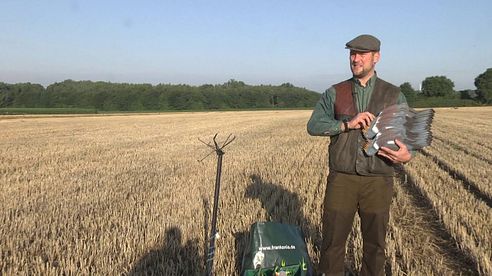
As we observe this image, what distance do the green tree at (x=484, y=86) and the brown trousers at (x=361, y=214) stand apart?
335 feet

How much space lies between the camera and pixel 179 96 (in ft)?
350

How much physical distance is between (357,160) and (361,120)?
1.07ft

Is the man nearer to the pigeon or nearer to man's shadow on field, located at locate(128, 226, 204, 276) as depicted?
the pigeon

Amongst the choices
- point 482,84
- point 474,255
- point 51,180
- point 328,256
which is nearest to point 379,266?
point 328,256

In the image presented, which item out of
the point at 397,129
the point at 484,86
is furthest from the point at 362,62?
the point at 484,86

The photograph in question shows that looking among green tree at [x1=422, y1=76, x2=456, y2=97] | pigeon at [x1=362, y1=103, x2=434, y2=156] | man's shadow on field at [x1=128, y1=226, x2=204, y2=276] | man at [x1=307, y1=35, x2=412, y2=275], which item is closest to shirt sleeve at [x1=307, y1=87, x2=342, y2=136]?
man at [x1=307, y1=35, x2=412, y2=275]

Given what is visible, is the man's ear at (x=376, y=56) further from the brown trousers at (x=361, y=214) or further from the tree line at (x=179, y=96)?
the tree line at (x=179, y=96)

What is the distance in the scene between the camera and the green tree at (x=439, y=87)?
369 ft

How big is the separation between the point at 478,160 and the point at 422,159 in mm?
1374

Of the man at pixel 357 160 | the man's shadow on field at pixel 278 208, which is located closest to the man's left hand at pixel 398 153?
the man at pixel 357 160

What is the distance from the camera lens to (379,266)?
3.48 metres

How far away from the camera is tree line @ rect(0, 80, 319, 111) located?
3912 inches

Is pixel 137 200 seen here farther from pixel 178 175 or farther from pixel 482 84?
pixel 482 84

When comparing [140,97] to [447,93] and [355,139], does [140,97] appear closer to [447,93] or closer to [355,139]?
[447,93]
